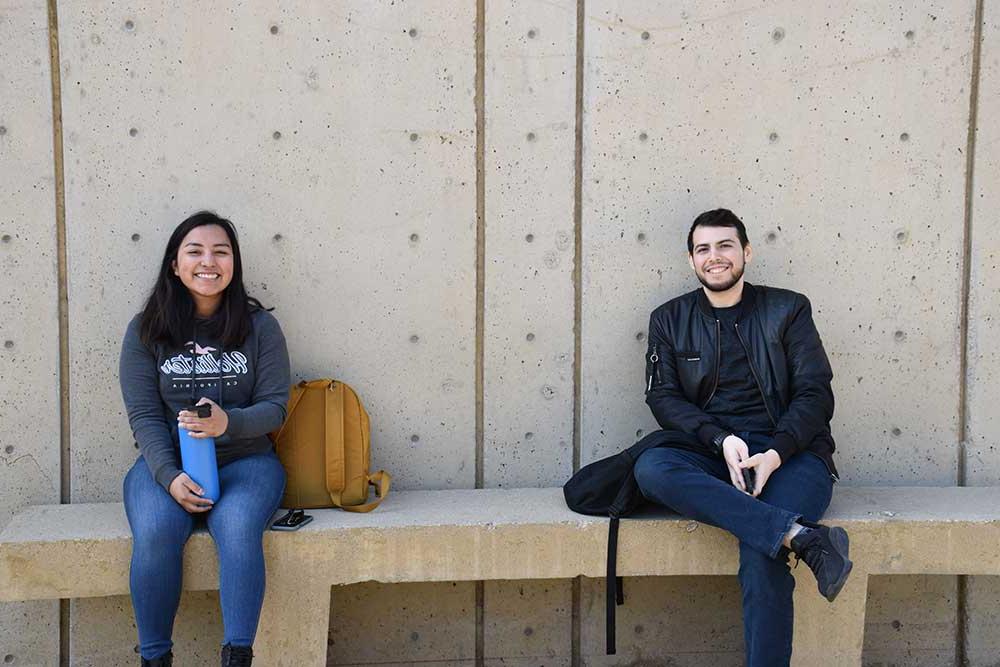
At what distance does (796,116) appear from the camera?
3.18 metres

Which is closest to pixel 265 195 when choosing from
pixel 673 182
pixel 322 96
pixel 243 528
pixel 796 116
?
pixel 322 96

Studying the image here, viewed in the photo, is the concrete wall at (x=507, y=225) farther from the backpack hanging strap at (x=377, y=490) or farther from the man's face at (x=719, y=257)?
the man's face at (x=719, y=257)

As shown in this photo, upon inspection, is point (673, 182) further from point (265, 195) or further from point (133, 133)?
point (133, 133)

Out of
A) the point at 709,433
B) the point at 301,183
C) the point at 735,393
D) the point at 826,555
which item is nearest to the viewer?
the point at 826,555

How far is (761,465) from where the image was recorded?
8.96 ft

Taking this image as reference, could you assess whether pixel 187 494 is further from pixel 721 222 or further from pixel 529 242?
pixel 721 222

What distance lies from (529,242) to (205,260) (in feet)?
3.18

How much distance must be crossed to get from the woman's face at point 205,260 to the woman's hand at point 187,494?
52 centimetres

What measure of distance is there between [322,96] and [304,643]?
1.57 meters

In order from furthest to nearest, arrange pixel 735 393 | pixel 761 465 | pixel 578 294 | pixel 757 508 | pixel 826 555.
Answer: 1. pixel 578 294
2. pixel 735 393
3. pixel 761 465
4. pixel 757 508
5. pixel 826 555

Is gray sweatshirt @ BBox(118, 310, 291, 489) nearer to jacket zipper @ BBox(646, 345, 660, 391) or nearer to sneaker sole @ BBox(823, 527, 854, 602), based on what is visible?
jacket zipper @ BBox(646, 345, 660, 391)

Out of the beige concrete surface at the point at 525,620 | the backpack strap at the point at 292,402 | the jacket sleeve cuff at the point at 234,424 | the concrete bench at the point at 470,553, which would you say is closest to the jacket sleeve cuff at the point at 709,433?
the concrete bench at the point at 470,553

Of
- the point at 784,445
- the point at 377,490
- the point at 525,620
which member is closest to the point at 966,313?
the point at 784,445

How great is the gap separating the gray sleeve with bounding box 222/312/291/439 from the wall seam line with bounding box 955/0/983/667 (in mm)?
2101
